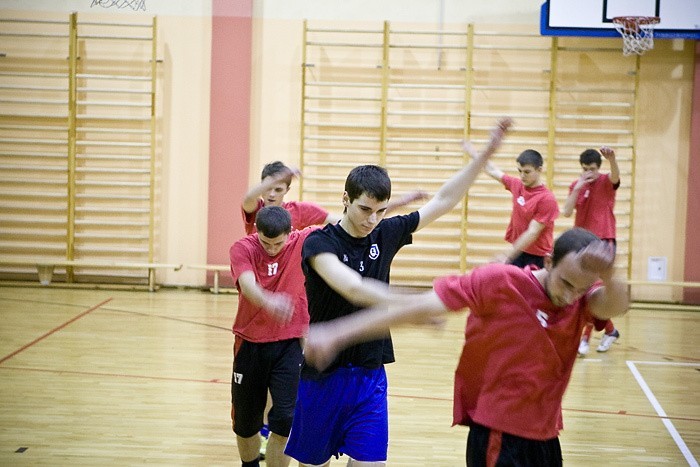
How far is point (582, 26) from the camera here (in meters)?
10.2

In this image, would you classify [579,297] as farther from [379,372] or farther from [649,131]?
[649,131]

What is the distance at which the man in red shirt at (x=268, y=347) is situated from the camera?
14.0 feet

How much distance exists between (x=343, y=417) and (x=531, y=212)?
4.70 m

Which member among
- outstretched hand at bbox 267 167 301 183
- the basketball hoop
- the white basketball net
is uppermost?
the white basketball net

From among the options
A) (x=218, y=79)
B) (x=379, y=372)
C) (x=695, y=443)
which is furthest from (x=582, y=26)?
(x=379, y=372)

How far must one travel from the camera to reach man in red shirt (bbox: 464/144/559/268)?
7633mm

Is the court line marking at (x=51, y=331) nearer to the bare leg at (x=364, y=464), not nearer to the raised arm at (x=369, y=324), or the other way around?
the bare leg at (x=364, y=464)

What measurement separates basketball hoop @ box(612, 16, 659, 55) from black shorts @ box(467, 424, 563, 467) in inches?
325

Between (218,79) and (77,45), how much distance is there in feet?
6.16

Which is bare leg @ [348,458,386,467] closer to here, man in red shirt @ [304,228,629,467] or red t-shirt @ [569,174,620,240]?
man in red shirt @ [304,228,629,467]

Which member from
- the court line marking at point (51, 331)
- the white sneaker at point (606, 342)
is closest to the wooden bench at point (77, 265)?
the court line marking at point (51, 331)

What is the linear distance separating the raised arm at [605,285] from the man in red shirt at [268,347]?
1.95 metres

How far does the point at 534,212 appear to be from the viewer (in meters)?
7.77

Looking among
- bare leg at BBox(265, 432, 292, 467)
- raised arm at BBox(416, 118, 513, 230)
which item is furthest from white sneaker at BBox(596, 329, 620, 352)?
raised arm at BBox(416, 118, 513, 230)
